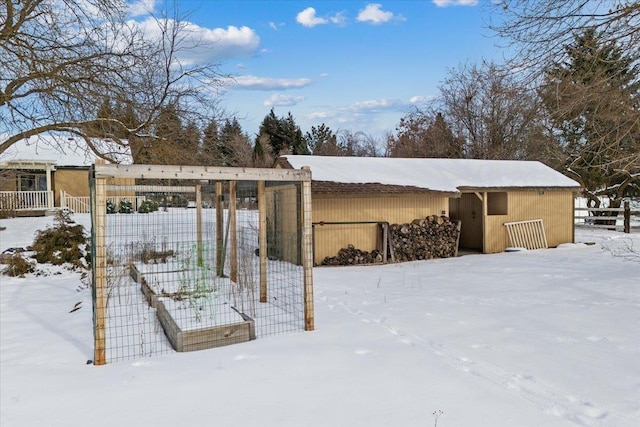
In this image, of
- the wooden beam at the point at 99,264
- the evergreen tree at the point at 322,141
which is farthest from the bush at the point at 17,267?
the evergreen tree at the point at 322,141

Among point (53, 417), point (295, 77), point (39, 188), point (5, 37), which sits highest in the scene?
point (295, 77)

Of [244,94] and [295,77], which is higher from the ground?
[295,77]

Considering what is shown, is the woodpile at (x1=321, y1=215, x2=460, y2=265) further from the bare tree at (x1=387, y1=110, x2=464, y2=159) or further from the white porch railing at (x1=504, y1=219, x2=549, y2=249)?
the bare tree at (x1=387, y1=110, x2=464, y2=159)

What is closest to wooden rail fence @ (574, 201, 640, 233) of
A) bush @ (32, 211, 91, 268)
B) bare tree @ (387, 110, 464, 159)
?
bare tree @ (387, 110, 464, 159)

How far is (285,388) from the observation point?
3588mm

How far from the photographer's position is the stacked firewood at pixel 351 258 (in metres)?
11.4

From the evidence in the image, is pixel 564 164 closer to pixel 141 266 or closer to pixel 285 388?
pixel 141 266

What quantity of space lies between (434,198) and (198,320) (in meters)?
9.07

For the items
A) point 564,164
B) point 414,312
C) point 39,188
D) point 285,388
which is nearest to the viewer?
point 285,388

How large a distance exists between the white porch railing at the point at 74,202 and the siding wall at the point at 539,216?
61.6ft

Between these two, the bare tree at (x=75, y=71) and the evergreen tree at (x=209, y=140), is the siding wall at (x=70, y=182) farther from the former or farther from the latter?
the bare tree at (x=75, y=71)

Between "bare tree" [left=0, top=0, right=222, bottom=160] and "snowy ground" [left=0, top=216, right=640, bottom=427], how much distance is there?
370 centimetres

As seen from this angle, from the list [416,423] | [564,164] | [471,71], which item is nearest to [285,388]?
[416,423]

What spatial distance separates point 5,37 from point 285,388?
7526mm
